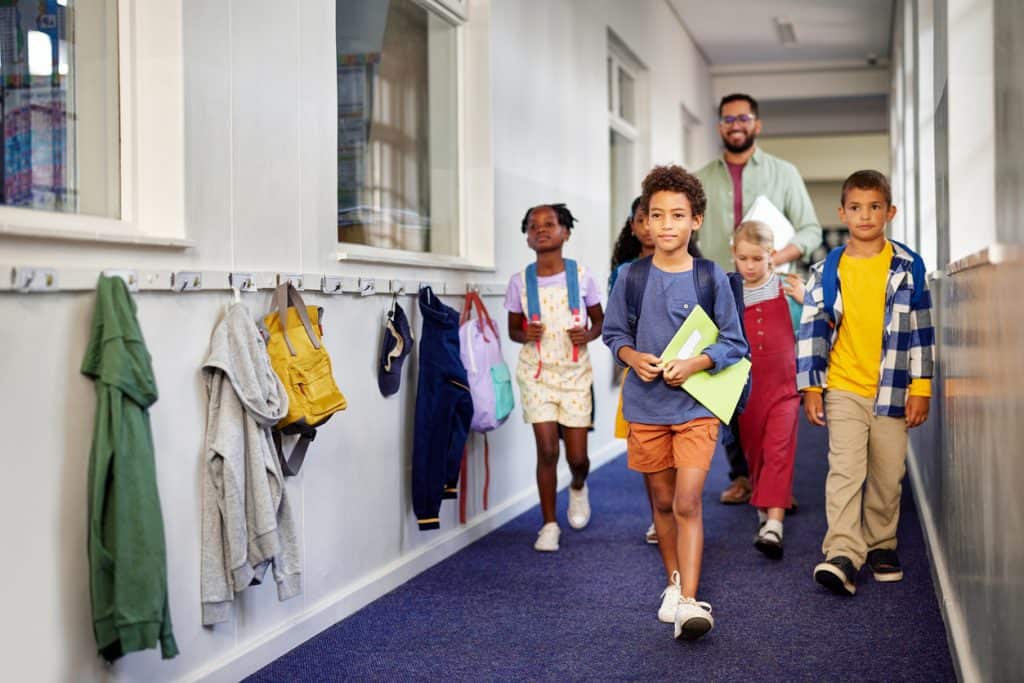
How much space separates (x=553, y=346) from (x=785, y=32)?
22.9 feet

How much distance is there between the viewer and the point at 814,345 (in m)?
3.47

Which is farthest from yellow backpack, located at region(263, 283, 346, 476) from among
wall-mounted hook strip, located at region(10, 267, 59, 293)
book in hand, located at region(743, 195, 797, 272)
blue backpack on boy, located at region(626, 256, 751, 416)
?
book in hand, located at region(743, 195, 797, 272)

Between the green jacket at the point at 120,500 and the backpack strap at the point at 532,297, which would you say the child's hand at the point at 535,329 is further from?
the green jacket at the point at 120,500

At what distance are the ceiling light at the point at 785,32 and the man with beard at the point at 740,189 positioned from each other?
5.09 m

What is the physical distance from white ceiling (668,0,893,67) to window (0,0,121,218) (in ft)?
23.8

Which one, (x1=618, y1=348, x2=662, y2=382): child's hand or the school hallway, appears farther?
(x1=618, y1=348, x2=662, y2=382): child's hand

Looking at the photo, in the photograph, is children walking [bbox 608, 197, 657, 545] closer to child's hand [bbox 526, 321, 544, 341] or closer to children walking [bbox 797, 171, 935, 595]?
child's hand [bbox 526, 321, 544, 341]

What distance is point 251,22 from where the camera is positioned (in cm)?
284

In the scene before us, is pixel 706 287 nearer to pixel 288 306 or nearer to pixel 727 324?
pixel 727 324

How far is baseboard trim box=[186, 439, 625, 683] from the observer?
8.96ft

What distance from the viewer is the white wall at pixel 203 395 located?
2.11 metres

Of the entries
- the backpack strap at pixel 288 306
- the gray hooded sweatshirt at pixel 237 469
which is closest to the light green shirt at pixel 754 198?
the backpack strap at pixel 288 306

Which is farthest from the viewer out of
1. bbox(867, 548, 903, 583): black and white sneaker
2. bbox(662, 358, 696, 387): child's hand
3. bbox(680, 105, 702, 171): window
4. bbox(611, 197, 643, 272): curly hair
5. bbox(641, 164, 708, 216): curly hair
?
bbox(680, 105, 702, 171): window

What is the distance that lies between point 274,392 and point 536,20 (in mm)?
3060
